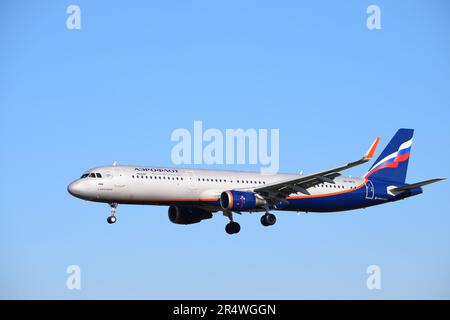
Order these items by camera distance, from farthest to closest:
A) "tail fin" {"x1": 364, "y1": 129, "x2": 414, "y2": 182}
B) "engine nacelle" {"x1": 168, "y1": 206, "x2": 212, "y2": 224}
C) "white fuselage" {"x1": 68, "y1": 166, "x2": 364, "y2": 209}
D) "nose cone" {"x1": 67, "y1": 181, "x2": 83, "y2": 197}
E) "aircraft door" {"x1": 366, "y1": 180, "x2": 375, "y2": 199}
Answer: "tail fin" {"x1": 364, "y1": 129, "x2": 414, "y2": 182}
"aircraft door" {"x1": 366, "y1": 180, "x2": 375, "y2": 199}
"engine nacelle" {"x1": 168, "y1": 206, "x2": 212, "y2": 224}
"white fuselage" {"x1": 68, "y1": 166, "x2": 364, "y2": 209}
"nose cone" {"x1": 67, "y1": 181, "x2": 83, "y2": 197}

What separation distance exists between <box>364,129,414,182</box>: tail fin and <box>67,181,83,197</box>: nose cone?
25720 mm

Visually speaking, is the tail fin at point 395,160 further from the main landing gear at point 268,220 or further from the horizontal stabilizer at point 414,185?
the main landing gear at point 268,220

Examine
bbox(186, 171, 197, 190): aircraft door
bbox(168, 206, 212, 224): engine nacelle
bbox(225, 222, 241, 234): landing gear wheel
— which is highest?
bbox(186, 171, 197, 190): aircraft door

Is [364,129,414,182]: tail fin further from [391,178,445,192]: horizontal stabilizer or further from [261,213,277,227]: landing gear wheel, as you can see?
[261,213,277,227]: landing gear wheel

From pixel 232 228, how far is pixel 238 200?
6384 millimetres

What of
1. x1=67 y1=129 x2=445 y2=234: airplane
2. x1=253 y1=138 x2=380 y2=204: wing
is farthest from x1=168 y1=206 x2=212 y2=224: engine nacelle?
x1=253 y1=138 x2=380 y2=204: wing

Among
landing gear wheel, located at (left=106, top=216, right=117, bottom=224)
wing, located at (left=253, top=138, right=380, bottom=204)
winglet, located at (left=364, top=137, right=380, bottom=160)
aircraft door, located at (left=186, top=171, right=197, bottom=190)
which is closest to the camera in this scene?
winglet, located at (left=364, top=137, right=380, bottom=160)

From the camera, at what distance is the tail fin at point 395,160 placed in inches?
3342

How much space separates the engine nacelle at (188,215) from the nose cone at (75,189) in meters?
10.6

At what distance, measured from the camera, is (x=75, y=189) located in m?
71.0

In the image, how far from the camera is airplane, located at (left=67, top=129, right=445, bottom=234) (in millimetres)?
71562

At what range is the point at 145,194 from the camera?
236 feet
